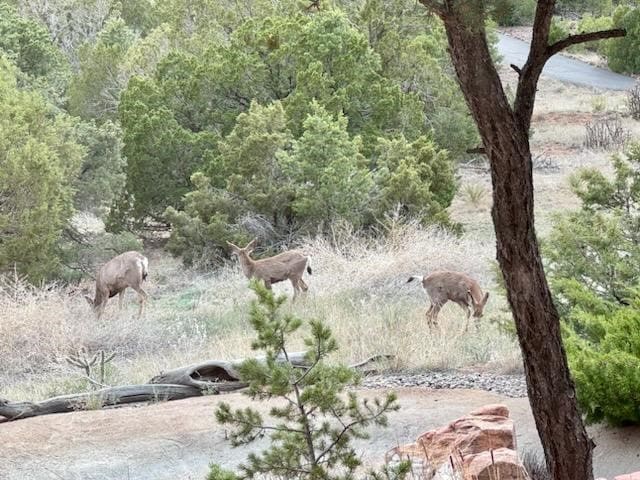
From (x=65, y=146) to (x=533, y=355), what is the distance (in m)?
18.9

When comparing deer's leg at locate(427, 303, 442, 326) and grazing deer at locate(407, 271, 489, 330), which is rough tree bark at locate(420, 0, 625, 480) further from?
grazing deer at locate(407, 271, 489, 330)

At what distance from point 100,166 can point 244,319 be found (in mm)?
10071

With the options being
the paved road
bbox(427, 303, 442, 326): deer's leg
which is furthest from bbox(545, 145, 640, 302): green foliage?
the paved road

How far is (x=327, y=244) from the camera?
2014cm

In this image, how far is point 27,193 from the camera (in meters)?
20.2

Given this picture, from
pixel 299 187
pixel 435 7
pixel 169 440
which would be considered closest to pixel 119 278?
pixel 299 187

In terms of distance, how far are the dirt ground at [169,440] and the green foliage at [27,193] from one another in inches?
387

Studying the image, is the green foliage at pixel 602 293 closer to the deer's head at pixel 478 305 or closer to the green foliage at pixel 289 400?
the deer's head at pixel 478 305

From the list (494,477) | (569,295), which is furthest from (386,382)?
(494,477)

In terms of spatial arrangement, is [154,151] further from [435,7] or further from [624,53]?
[624,53]

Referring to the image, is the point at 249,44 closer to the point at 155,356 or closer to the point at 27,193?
the point at 27,193

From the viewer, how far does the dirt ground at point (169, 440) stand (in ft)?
28.3

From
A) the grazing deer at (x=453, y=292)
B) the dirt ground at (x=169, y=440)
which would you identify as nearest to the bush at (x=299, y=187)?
the grazing deer at (x=453, y=292)

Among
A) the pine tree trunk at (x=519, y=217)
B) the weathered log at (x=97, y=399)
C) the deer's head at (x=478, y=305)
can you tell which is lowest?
the weathered log at (x=97, y=399)
